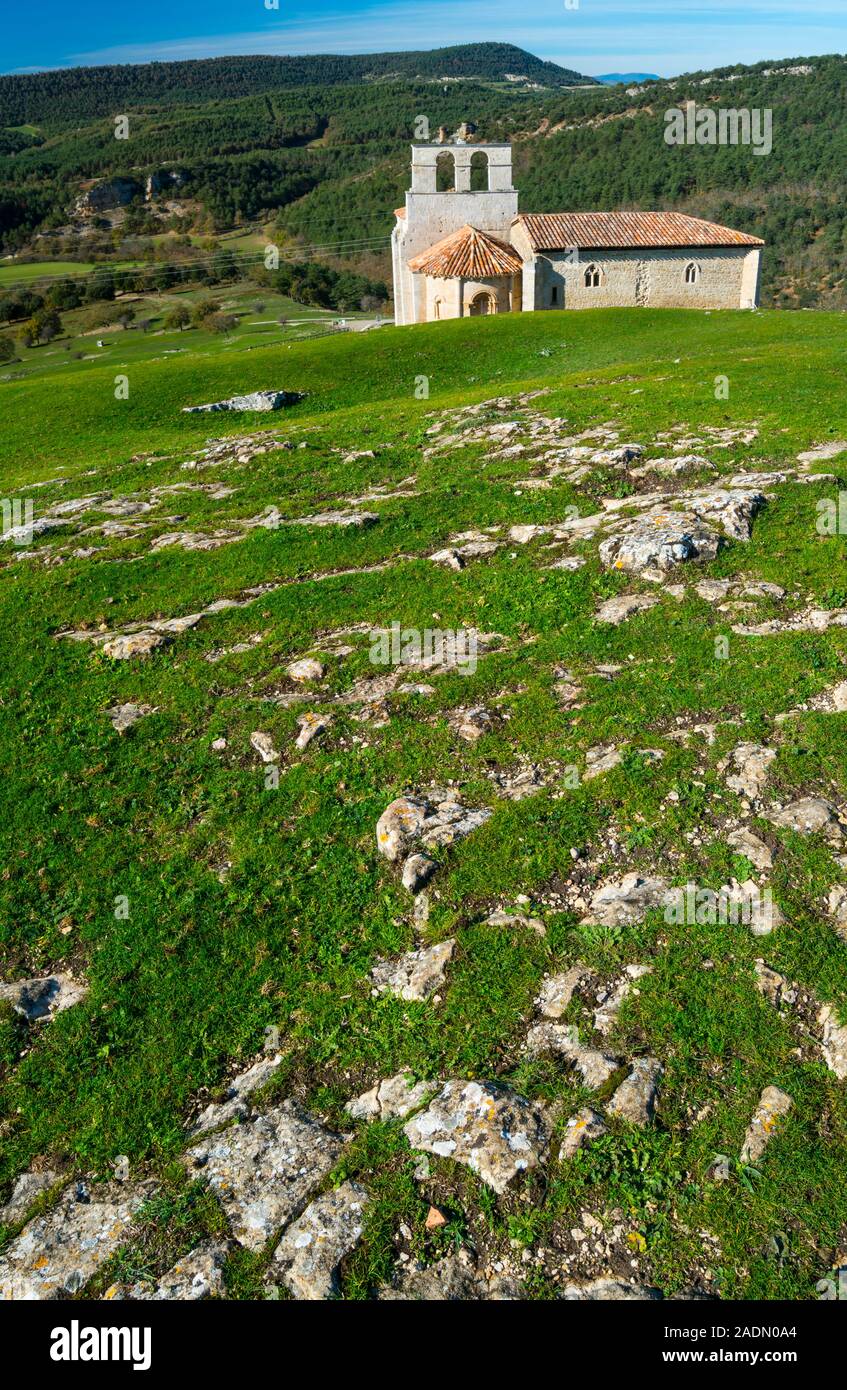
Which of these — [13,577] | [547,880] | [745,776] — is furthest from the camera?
[13,577]

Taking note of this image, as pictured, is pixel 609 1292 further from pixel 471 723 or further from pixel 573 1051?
pixel 471 723

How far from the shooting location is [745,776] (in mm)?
10188

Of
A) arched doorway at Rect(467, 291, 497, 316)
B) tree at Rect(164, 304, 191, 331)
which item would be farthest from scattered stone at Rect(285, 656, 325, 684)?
tree at Rect(164, 304, 191, 331)

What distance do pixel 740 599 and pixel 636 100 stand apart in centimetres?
19314

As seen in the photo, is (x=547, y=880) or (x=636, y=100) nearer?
(x=547, y=880)

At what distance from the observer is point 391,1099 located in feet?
24.6

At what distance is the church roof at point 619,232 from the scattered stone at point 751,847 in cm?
5270

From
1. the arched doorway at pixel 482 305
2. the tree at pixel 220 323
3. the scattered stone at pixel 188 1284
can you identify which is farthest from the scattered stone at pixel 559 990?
the tree at pixel 220 323

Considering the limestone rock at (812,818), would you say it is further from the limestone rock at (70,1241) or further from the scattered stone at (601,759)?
A: the limestone rock at (70,1241)

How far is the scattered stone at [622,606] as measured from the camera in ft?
45.6

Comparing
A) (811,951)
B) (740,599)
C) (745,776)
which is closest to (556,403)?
(740,599)

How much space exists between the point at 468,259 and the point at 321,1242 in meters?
56.2

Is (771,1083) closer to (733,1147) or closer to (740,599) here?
(733,1147)

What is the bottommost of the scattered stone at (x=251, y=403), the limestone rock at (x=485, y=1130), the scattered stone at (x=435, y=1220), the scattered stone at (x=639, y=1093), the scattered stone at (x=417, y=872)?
the scattered stone at (x=435, y=1220)
